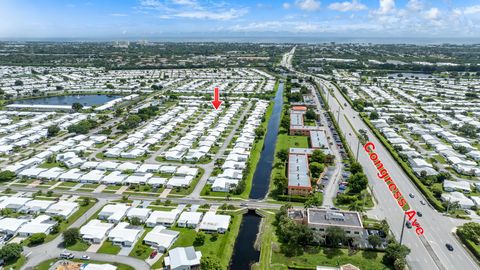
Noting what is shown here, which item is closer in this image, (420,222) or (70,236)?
(70,236)

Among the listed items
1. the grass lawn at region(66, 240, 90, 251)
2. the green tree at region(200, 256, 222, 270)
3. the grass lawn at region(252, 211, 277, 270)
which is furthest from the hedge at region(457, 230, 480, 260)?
the grass lawn at region(66, 240, 90, 251)

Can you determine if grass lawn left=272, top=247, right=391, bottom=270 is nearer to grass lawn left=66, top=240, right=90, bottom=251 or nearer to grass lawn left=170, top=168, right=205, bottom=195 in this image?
grass lawn left=170, top=168, right=205, bottom=195

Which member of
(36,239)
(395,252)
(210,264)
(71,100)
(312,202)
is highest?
(71,100)

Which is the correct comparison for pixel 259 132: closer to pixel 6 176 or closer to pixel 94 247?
pixel 94 247

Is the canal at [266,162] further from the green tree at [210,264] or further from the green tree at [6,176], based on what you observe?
the green tree at [6,176]

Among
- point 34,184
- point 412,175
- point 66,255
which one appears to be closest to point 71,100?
point 34,184

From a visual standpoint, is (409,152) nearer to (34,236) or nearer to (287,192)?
(287,192)

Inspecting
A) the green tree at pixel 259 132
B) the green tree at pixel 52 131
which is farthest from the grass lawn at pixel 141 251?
the green tree at pixel 52 131
